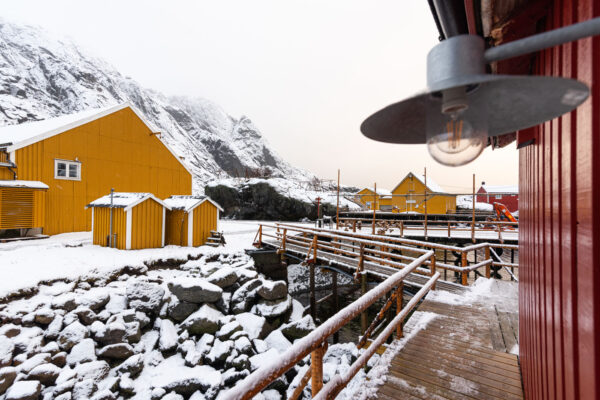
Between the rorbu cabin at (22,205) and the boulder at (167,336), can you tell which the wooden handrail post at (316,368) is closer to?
the boulder at (167,336)

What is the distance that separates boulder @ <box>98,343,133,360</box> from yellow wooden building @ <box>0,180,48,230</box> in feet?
30.3

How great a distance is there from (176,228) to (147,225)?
4.33 ft

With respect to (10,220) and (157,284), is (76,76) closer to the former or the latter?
(10,220)

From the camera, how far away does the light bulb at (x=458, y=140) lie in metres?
1.13

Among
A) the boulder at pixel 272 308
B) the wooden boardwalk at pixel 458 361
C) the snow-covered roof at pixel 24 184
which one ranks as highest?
the snow-covered roof at pixel 24 184

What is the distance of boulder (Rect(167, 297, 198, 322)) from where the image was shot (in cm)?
745

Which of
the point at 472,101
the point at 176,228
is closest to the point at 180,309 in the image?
the point at 176,228

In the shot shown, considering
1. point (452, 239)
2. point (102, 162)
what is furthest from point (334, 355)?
point (102, 162)

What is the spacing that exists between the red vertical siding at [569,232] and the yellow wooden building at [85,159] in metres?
16.8

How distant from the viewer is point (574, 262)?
1415mm

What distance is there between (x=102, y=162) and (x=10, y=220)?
4.84 metres

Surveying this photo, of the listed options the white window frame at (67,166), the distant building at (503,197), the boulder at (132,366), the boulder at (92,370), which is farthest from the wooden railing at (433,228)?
the distant building at (503,197)

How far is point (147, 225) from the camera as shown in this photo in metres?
11.0

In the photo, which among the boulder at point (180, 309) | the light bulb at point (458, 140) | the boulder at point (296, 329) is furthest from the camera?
the boulder at point (296, 329)
